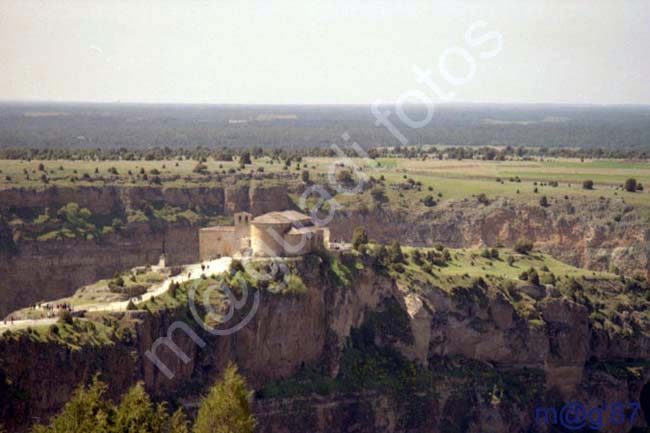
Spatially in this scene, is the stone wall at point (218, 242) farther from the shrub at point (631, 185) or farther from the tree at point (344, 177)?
the shrub at point (631, 185)

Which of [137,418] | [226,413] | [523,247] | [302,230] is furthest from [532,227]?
[137,418]

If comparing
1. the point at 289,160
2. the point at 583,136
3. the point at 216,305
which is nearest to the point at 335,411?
the point at 216,305

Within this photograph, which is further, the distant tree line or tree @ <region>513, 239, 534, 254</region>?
the distant tree line

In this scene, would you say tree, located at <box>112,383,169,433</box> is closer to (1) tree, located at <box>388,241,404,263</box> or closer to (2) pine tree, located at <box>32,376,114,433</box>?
(2) pine tree, located at <box>32,376,114,433</box>

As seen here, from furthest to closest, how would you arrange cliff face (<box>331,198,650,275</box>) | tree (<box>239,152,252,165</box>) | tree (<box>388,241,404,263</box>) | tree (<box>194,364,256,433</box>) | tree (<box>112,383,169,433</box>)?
tree (<box>239,152,252,165</box>) → cliff face (<box>331,198,650,275</box>) → tree (<box>388,241,404,263</box>) → tree (<box>194,364,256,433</box>) → tree (<box>112,383,169,433</box>)

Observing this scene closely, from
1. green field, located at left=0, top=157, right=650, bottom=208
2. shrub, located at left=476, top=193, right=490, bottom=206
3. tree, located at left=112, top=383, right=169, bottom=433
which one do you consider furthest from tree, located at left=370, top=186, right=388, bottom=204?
tree, located at left=112, top=383, right=169, bottom=433

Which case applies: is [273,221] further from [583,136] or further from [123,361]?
[583,136]
